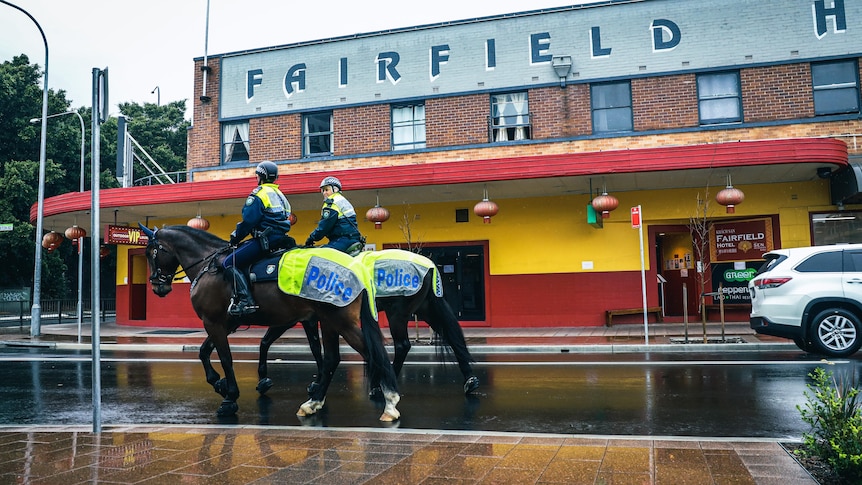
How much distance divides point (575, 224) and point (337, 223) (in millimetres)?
11615

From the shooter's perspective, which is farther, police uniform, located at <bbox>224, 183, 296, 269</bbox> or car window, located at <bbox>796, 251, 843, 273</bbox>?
car window, located at <bbox>796, 251, 843, 273</bbox>

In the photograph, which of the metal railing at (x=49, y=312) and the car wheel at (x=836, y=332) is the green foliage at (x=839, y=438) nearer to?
the car wheel at (x=836, y=332)

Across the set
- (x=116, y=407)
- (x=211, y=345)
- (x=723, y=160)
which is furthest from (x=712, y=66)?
(x=116, y=407)

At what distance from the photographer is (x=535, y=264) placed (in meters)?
18.5

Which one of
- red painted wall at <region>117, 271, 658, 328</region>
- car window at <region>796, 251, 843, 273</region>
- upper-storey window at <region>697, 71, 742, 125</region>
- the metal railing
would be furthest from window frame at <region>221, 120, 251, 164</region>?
car window at <region>796, 251, 843, 273</region>

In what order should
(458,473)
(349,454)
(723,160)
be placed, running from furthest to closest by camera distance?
(723,160) → (349,454) → (458,473)

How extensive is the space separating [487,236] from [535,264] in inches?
64.2

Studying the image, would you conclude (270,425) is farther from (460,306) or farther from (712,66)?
(712,66)

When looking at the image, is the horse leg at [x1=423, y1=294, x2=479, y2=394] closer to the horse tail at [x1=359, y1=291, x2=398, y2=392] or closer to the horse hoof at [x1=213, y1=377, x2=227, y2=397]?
the horse tail at [x1=359, y1=291, x2=398, y2=392]

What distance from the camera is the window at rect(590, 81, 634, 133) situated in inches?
730

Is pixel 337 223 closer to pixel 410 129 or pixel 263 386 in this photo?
pixel 263 386

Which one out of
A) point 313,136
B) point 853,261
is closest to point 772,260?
point 853,261

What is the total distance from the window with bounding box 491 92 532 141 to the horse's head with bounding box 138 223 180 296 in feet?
41.6

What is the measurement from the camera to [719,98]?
18.0 meters
